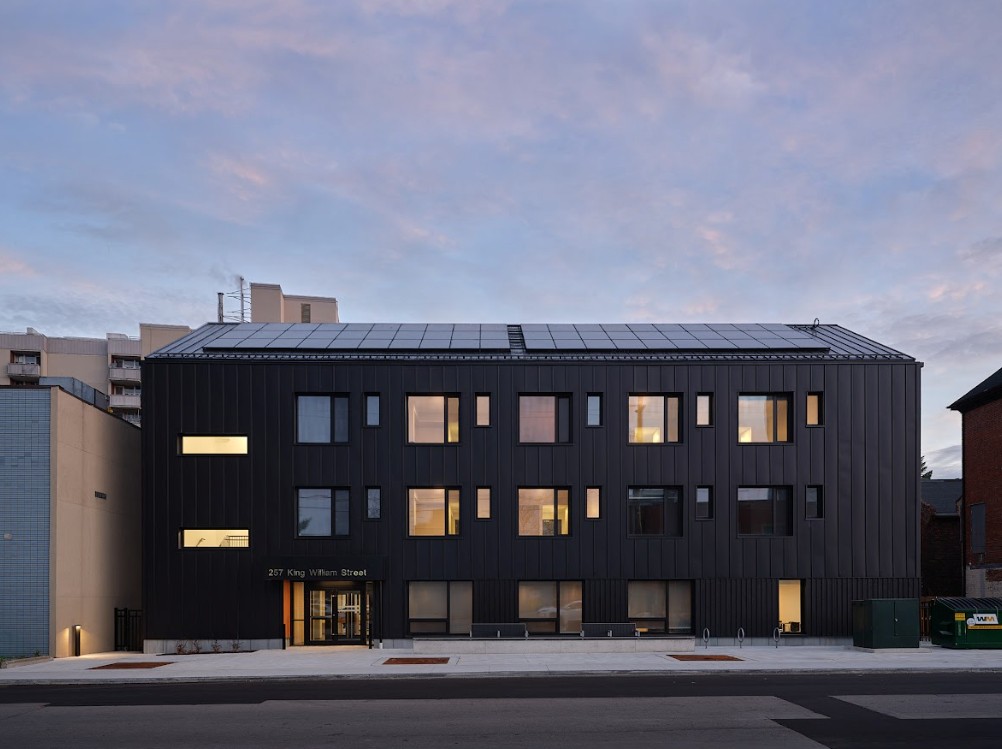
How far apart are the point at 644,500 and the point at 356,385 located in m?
11.4

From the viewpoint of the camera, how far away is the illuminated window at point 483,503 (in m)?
31.0

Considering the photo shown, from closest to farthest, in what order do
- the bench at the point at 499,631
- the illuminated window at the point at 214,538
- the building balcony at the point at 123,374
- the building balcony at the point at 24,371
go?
the bench at the point at 499,631 < the illuminated window at the point at 214,538 < the building balcony at the point at 24,371 < the building balcony at the point at 123,374

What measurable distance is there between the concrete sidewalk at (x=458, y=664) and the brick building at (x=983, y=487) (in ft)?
39.3

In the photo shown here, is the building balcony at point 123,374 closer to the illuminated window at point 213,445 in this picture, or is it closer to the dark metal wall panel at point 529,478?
the illuminated window at point 213,445

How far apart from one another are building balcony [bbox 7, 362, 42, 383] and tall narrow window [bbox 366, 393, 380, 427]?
65153 mm

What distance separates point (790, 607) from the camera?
31172 mm

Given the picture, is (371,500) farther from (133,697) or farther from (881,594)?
(881,594)

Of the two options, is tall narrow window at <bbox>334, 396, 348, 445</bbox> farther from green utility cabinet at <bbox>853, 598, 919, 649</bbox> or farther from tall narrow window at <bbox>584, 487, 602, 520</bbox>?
green utility cabinet at <bbox>853, 598, 919, 649</bbox>

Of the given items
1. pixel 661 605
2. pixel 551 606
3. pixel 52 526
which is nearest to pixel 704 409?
pixel 661 605

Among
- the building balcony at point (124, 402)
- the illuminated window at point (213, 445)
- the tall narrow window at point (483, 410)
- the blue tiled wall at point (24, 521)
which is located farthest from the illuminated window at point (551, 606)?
the building balcony at point (124, 402)

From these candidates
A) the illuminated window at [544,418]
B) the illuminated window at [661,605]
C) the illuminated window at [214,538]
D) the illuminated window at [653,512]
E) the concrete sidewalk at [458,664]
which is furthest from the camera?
the illuminated window at [544,418]

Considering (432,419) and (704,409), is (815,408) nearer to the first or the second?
(704,409)

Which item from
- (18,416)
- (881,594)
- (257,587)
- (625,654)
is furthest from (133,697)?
(881,594)

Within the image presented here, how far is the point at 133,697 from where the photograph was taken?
Result: 63.4 ft
